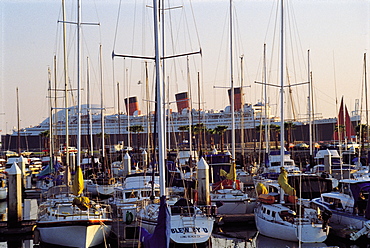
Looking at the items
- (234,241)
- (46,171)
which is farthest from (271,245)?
(46,171)

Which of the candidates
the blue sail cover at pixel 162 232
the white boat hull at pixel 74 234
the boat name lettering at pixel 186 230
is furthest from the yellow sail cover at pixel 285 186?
the blue sail cover at pixel 162 232

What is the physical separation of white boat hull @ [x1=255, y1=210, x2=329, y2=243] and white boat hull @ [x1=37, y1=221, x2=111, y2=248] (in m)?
5.83

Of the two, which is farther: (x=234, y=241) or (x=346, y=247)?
(x=234, y=241)

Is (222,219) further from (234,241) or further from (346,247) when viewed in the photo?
(346,247)

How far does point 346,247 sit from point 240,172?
56.5ft

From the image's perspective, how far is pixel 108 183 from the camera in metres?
31.5

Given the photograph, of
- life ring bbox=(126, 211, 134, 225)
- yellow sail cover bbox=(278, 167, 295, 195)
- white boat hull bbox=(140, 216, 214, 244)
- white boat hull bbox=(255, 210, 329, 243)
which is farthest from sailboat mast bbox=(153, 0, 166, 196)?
life ring bbox=(126, 211, 134, 225)

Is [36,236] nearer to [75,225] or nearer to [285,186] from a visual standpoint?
[75,225]

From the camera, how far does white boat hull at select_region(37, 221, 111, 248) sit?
17.5 metres

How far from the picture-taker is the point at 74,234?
57.5 ft

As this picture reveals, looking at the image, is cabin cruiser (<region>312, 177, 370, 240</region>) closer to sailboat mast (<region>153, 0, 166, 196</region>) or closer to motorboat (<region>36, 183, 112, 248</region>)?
motorboat (<region>36, 183, 112, 248</region>)

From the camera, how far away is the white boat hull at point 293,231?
1786 cm

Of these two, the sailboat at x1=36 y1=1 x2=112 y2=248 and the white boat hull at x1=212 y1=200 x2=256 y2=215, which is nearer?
the sailboat at x1=36 y1=1 x2=112 y2=248

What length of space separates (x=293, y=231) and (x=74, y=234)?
24.2ft
